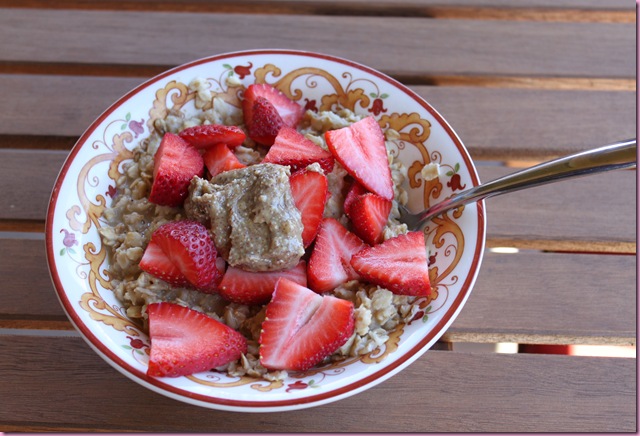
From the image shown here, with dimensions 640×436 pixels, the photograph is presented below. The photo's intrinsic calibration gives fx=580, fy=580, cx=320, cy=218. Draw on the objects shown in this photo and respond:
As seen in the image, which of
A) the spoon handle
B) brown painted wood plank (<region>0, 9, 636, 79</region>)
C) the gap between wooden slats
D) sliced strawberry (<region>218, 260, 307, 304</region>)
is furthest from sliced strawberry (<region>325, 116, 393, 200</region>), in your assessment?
the gap between wooden slats

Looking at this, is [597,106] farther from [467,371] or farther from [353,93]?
[467,371]

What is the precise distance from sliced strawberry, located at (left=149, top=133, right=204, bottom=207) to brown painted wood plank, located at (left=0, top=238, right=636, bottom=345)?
362mm

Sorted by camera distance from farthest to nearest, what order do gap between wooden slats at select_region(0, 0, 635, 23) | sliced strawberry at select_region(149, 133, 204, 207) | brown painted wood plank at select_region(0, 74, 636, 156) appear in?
gap between wooden slats at select_region(0, 0, 635, 23) < brown painted wood plank at select_region(0, 74, 636, 156) < sliced strawberry at select_region(149, 133, 204, 207)

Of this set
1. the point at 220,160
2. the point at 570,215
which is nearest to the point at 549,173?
the point at 570,215

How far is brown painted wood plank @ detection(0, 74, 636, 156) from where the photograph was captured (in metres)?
1.57

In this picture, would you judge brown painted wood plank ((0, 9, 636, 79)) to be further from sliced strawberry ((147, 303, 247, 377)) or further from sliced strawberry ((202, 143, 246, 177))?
sliced strawberry ((147, 303, 247, 377))

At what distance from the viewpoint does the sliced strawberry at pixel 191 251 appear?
1079 mm

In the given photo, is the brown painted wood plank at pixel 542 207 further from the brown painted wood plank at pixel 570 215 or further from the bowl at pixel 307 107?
the bowl at pixel 307 107

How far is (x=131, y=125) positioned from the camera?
4.33 feet

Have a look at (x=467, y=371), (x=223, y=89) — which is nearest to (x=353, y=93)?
(x=223, y=89)

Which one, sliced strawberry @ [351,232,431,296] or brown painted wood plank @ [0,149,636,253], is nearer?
sliced strawberry @ [351,232,431,296]

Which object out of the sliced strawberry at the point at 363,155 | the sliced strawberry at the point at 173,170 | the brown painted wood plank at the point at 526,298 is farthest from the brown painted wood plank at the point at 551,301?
the sliced strawberry at the point at 173,170

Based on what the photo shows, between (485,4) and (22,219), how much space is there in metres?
1.51

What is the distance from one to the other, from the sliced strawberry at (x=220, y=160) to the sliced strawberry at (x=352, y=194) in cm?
24
